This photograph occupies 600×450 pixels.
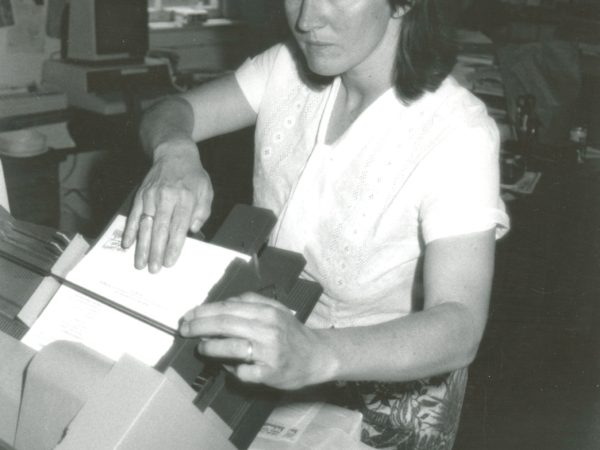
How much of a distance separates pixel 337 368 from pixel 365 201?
475 mm

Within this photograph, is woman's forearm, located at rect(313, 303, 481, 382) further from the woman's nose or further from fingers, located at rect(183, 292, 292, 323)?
the woman's nose

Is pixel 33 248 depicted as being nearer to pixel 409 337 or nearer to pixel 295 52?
pixel 409 337

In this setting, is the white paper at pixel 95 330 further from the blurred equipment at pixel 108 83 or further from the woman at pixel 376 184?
the blurred equipment at pixel 108 83

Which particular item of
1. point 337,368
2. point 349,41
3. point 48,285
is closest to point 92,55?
point 349,41

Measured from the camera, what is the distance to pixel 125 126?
2.48 meters

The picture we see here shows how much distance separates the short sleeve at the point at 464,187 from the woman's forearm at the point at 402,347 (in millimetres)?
134

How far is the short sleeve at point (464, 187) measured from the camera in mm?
989

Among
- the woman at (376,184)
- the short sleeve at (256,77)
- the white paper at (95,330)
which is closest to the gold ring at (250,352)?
the white paper at (95,330)

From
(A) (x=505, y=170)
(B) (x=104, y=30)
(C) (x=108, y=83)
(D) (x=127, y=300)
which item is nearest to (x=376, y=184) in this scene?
(D) (x=127, y=300)

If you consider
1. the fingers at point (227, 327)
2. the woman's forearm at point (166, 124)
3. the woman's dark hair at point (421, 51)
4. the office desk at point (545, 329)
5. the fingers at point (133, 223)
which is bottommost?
the office desk at point (545, 329)

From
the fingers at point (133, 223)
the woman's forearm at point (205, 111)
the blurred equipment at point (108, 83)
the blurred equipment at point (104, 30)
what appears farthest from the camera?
the blurred equipment at point (104, 30)

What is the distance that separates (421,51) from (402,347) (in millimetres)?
567

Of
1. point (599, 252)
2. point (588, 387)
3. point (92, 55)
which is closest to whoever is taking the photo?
point (599, 252)

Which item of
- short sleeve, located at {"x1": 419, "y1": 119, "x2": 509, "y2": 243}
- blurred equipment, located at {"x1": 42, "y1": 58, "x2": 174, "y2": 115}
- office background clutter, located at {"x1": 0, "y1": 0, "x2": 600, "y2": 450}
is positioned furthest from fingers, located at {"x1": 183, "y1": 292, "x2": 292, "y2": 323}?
blurred equipment, located at {"x1": 42, "y1": 58, "x2": 174, "y2": 115}
